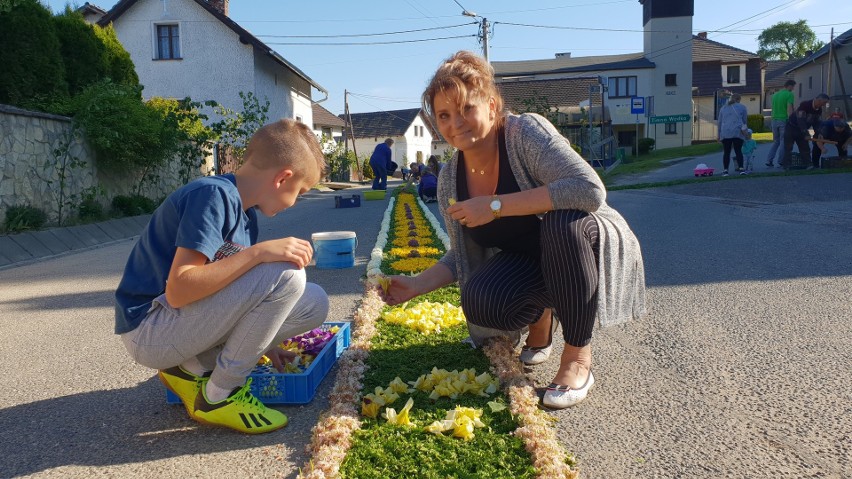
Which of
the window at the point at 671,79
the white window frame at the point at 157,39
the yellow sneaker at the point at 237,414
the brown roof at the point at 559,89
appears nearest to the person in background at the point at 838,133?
the yellow sneaker at the point at 237,414

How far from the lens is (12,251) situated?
834 centimetres

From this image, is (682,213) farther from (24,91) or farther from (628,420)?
(24,91)

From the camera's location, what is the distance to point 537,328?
346 centimetres

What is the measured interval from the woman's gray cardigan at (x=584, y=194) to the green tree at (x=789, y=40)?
104 m

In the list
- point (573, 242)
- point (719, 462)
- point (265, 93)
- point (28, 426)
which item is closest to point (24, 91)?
point (28, 426)

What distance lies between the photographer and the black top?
319 centimetres

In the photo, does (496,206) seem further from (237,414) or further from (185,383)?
(185,383)

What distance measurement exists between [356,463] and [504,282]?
3.83 ft

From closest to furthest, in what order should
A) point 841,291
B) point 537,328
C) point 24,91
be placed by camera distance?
A: point 537,328 → point 841,291 → point 24,91

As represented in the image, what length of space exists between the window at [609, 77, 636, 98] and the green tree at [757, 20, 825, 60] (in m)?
52.0

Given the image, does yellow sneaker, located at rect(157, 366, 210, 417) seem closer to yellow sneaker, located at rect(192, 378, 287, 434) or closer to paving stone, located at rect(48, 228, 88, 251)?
yellow sneaker, located at rect(192, 378, 287, 434)

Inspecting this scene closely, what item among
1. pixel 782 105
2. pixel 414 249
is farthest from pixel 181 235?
pixel 782 105

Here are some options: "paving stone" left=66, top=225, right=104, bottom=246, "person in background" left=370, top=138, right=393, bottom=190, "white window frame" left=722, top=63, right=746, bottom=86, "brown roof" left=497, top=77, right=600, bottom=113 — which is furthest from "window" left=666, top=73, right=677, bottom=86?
"paving stone" left=66, top=225, right=104, bottom=246

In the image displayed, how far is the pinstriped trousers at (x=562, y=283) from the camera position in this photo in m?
2.85
